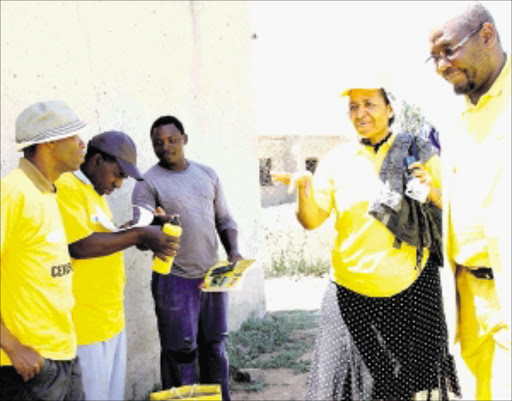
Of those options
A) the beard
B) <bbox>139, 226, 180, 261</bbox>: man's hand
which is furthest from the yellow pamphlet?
the beard

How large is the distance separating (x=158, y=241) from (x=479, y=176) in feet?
5.35

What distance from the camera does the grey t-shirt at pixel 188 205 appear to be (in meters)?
3.84

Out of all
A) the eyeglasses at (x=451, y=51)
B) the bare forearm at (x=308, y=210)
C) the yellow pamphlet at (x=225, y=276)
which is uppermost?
the eyeglasses at (x=451, y=51)

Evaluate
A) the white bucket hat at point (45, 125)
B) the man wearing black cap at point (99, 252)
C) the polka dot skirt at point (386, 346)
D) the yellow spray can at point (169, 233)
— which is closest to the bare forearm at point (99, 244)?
the man wearing black cap at point (99, 252)

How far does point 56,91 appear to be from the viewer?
3893mm

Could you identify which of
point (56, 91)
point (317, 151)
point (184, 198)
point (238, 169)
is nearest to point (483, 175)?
point (184, 198)

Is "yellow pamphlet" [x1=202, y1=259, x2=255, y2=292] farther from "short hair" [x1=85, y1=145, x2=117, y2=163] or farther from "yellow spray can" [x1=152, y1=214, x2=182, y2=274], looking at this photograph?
"short hair" [x1=85, y1=145, x2=117, y2=163]

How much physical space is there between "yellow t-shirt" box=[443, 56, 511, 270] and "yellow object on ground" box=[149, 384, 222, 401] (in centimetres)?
145

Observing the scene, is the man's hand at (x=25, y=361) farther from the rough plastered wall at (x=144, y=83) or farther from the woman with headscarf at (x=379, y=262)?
the rough plastered wall at (x=144, y=83)

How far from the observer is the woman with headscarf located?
3021 millimetres

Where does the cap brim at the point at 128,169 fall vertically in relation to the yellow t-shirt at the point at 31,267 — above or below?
above

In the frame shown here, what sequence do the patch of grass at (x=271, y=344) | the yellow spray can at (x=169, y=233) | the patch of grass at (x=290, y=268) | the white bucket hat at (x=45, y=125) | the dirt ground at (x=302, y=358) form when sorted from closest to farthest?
the white bucket hat at (x=45, y=125) < the dirt ground at (x=302, y=358) < the yellow spray can at (x=169, y=233) < the patch of grass at (x=271, y=344) < the patch of grass at (x=290, y=268)

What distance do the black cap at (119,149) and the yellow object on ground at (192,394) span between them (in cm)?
113

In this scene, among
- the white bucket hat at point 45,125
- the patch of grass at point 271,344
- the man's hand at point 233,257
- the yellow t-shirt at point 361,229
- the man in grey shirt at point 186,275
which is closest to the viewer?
the white bucket hat at point 45,125
